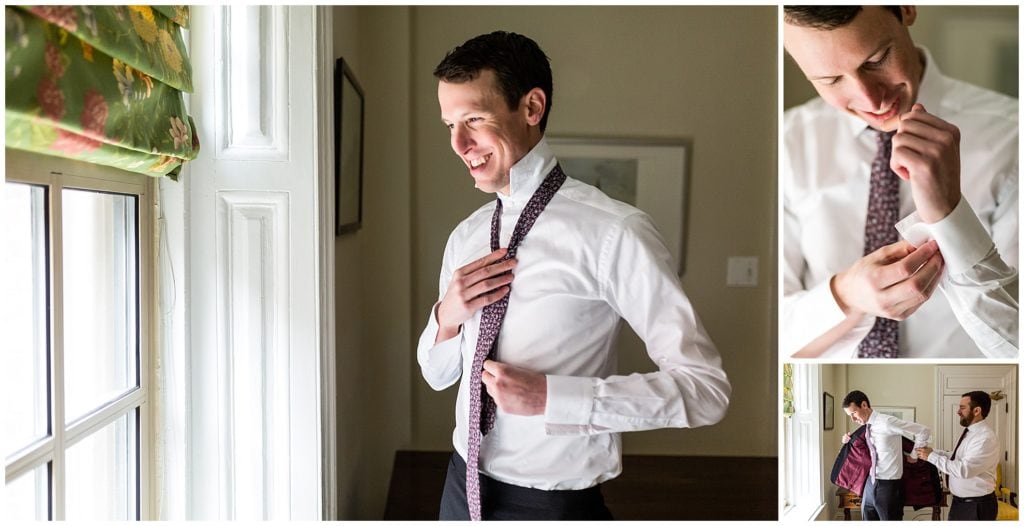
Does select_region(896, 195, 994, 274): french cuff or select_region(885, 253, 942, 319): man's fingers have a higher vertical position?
select_region(896, 195, 994, 274): french cuff

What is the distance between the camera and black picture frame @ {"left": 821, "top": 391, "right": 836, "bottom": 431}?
1.47m

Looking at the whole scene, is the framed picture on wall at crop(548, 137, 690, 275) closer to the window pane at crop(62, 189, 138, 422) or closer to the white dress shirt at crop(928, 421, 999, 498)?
the white dress shirt at crop(928, 421, 999, 498)

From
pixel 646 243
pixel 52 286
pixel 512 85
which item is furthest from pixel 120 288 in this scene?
pixel 646 243

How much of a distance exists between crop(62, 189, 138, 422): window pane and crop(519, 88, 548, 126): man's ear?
0.77 meters

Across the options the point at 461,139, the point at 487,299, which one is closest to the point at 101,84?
the point at 461,139

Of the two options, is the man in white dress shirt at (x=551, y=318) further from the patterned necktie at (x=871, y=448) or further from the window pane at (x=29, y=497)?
the window pane at (x=29, y=497)

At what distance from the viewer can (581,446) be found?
1523 millimetres

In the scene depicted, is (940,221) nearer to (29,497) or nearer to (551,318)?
(551,318)

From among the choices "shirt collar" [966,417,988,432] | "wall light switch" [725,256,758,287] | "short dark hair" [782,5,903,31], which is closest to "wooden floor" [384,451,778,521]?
"wall light switch" [725,256,758,287]

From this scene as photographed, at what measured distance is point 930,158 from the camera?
1.39 meters

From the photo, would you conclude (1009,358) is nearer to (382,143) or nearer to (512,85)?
(512,85)

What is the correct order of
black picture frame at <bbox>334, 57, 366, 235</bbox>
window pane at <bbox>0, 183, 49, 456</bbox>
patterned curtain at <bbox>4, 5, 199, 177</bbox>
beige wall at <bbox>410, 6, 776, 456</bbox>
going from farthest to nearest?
beige wall at <bbox>410, 6, 776, 456</bbox> < black picture frame at <bbox>334, 57, 366, 235</bbox> < window pane at <bbox>0, 183, 49, 456</bbox> < patterned curtain at <bbox>4, 5, 199, 177</bbox>

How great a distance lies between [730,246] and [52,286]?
1823 mm

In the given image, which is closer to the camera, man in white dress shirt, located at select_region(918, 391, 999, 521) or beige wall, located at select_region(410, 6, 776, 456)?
man in white dress shirt, located at select_region(918, 391, 999, 521)
